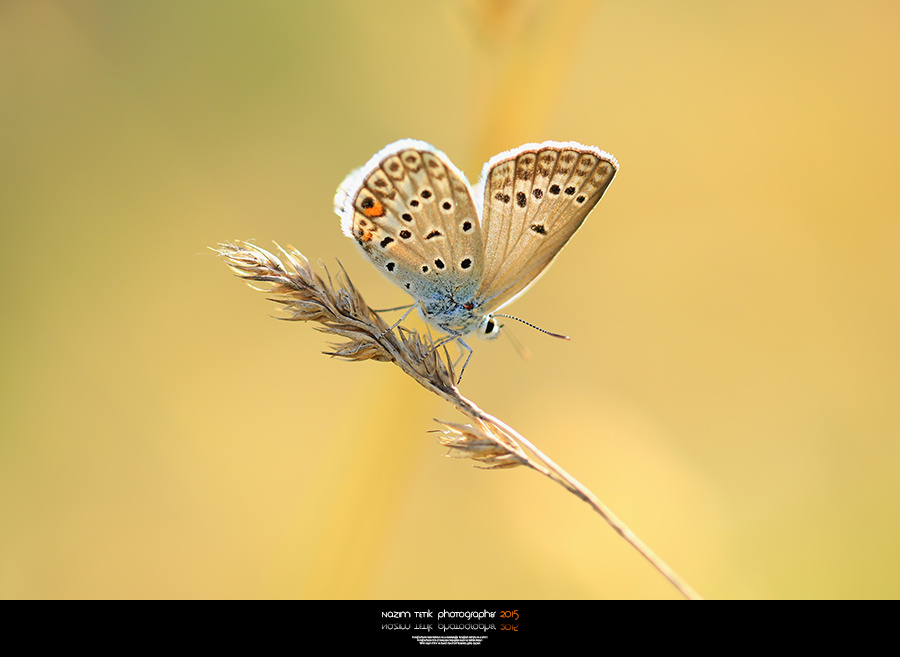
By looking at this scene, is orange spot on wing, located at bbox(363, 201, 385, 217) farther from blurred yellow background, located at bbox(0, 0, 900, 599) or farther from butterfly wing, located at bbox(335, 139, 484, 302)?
blurred yellow background, located at bbox(0, 0, 900, 599)

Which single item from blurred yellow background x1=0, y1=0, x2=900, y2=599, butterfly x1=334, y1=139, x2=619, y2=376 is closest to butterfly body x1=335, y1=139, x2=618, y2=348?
butterfly x1=334, y1=139, x2=619, y2=376

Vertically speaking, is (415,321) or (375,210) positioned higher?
(375,210)

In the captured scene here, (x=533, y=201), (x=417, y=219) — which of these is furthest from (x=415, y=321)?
(x=533, y=201)

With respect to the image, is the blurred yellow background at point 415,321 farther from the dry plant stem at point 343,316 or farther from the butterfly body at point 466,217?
the dry plant stem at point 343,316

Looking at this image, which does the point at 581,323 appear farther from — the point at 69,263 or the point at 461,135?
the point at 69,263

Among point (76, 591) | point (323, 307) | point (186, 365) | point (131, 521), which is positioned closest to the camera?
point (323, 307)

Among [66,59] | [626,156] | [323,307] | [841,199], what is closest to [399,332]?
[323,307]

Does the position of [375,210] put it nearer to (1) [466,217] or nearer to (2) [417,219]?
(2) [417,219]
